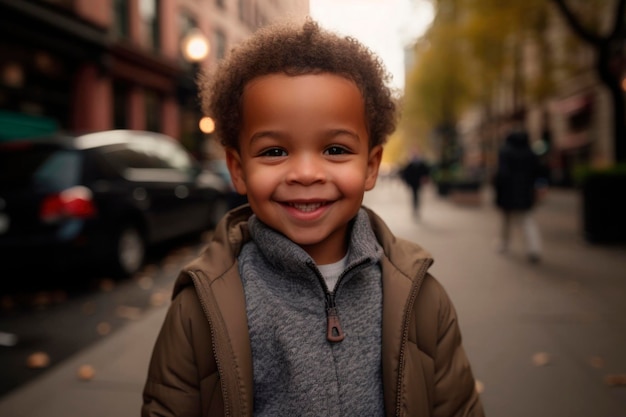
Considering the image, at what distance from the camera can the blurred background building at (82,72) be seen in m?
9.87

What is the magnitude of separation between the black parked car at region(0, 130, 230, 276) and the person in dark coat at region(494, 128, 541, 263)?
4762 mm

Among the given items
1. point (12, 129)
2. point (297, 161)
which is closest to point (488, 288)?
point (297, 161)

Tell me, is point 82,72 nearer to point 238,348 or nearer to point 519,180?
point 519,180

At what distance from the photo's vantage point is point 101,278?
6.17 m

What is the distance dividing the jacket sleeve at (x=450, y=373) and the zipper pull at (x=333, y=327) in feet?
1.11

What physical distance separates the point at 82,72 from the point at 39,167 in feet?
25.5

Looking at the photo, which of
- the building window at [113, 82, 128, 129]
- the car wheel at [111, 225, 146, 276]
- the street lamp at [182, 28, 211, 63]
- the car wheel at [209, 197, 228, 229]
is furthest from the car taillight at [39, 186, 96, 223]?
the building window at [113, 82, 128, 129]

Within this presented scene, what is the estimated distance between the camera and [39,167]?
17.1 ft

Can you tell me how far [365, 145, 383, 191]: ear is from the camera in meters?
1.56

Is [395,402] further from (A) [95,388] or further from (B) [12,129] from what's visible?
(B) [12,129]

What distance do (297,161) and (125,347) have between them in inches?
120

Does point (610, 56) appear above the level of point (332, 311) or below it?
above

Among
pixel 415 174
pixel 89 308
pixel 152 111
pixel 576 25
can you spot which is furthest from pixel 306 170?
pixel 152 111

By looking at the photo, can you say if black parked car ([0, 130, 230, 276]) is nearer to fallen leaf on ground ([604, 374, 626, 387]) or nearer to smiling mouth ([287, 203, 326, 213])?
smiling mouth ([287, 203, 326, 213])
